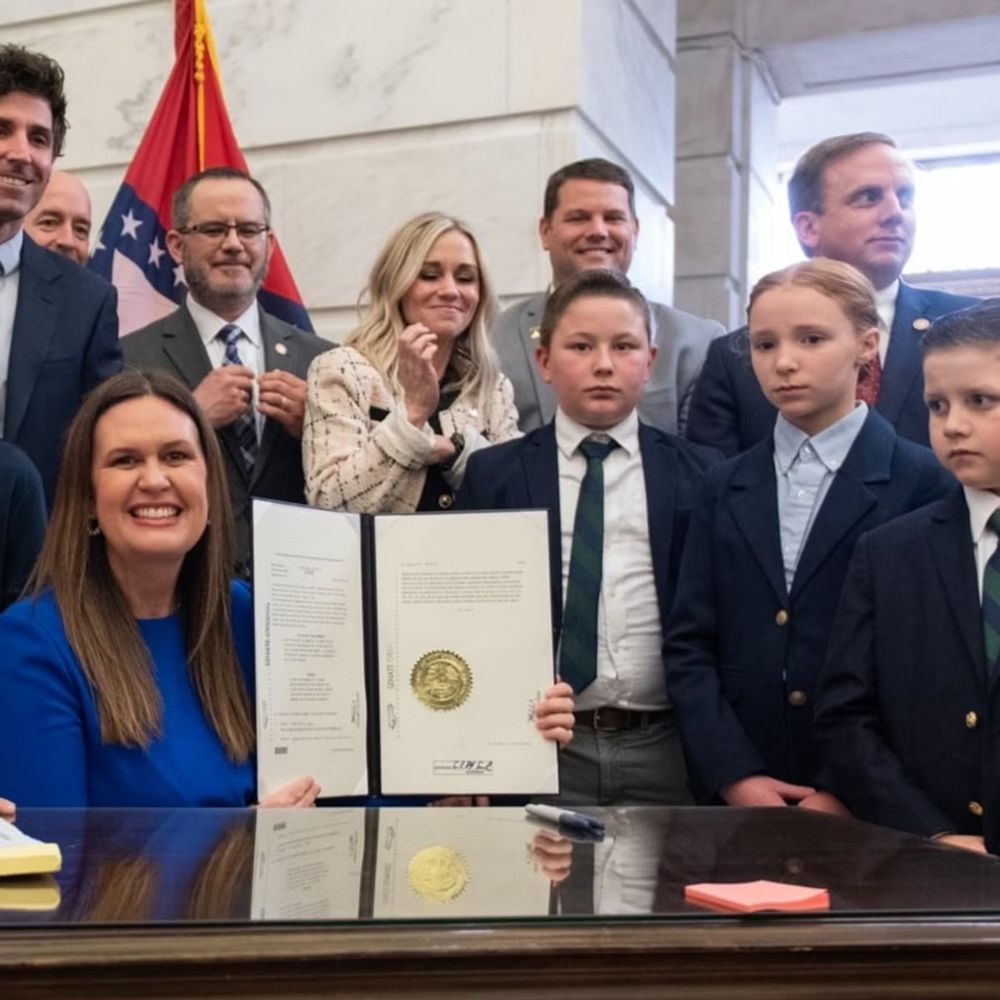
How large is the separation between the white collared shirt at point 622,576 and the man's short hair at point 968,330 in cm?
70


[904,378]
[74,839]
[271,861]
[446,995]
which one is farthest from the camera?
[904,378]

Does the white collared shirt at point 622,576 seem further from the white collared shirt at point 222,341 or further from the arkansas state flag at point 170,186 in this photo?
the arkansas state flag at point 170,186

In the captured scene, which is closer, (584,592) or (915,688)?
(915,688)

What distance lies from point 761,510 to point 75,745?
4.88ft

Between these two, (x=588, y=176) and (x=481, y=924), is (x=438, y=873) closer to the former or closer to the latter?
(x=481, y=924)

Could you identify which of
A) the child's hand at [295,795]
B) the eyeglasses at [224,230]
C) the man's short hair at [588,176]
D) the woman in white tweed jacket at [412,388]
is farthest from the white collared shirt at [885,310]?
the child's hand at [295,795]

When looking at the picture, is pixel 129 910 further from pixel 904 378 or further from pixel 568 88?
pixel 568 88

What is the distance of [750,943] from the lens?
1319mm

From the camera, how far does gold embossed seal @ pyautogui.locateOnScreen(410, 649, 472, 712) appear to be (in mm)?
2775

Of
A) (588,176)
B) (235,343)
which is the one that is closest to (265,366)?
(235,343)

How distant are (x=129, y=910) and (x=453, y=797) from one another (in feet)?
5.08

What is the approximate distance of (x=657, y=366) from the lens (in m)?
4.10

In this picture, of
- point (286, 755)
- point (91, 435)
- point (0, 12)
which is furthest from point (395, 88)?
point (286, 755)

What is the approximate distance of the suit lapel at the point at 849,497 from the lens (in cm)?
317
